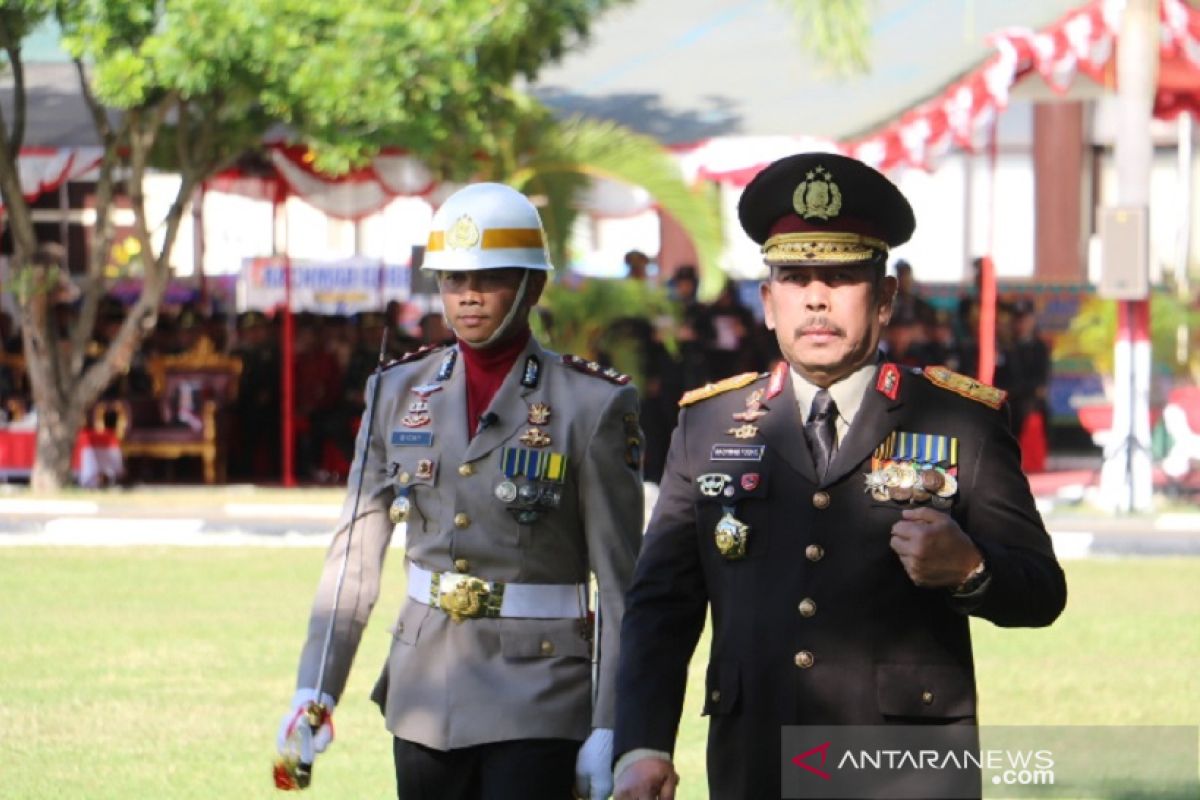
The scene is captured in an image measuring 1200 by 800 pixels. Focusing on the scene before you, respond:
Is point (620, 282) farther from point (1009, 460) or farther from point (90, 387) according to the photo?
point (1009, 460)

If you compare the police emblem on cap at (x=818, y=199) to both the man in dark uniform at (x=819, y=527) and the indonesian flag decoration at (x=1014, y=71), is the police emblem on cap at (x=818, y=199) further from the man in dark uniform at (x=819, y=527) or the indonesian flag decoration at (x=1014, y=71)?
the indonesian flag decoration at (x=1014, y=71)

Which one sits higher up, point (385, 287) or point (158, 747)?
point (385, 287)

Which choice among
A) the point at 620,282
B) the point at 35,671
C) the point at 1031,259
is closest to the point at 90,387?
the point at 620,282

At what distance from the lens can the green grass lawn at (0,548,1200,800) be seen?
9.02 meters

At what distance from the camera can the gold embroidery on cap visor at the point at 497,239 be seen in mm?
5582

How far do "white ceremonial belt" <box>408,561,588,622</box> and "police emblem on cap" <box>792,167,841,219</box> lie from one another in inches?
60.0

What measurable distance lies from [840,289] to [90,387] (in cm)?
1794

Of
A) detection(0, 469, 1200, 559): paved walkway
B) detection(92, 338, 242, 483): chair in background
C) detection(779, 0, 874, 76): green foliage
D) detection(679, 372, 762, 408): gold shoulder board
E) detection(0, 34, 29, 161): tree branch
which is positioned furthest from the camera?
detection(92, 338, 242, 483): chair in background

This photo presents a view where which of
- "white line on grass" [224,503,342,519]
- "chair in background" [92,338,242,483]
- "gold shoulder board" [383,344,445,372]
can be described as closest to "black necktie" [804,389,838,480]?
"gold shoulder board" [383,344,445,372]

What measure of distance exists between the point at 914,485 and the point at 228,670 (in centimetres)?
767

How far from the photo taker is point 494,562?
5500mm

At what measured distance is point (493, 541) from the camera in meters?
5.51

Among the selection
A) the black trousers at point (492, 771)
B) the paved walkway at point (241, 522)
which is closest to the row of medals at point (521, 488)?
the black trousers at point (492, 771)

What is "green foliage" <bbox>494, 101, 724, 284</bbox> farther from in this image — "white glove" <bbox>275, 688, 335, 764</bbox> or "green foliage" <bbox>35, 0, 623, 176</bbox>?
"white glove" <bbox>275, 688, 335, 764</bbox>
